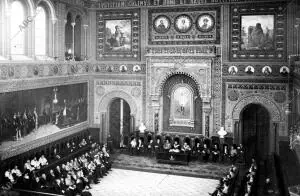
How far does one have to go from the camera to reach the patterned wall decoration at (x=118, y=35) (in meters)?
26.0

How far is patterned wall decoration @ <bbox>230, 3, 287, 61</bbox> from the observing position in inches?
907

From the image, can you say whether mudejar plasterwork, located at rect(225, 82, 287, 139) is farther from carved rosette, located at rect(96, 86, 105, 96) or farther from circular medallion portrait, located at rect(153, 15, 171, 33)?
carved rosette, located at rect(96, 86, 105, 96)

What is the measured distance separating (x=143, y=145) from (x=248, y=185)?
9.34 m

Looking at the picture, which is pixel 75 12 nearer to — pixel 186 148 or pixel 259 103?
pixel 186 148

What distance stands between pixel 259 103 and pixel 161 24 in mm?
8210

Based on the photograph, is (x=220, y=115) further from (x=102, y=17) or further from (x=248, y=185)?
(x=102, y=17)

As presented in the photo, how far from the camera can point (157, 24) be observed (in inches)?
1005

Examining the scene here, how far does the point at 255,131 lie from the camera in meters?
24.4

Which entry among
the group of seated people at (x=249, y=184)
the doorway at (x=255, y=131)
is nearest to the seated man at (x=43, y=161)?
the group of seated people at (x=249, y=184)

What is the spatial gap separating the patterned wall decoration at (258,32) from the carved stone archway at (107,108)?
24.5ft

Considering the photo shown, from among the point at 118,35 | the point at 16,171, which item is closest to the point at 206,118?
the point at 118,35

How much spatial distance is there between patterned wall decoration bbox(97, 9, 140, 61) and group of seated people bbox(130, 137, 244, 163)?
600cm

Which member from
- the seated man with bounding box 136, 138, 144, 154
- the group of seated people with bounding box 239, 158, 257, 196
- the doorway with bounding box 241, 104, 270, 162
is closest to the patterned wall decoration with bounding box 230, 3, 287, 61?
the doorway with bounding box 241, 104, 270, 162

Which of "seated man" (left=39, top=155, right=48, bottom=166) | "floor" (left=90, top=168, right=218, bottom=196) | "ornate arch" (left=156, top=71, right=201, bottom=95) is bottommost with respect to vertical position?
"floor" (left=90, top=168, right=218, bottom=196)
